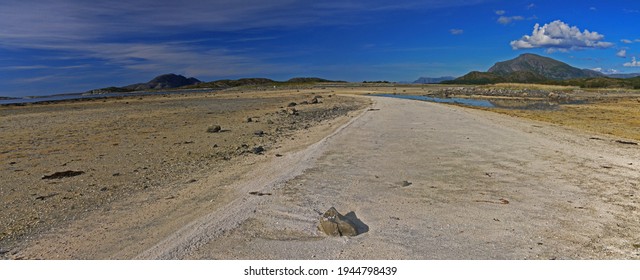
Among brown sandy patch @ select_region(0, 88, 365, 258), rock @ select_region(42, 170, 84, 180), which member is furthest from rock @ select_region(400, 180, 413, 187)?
rock @ select_region(42, 170, 84, 180)

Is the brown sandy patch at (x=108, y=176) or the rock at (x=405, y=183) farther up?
the rock at (x=405, y=183)

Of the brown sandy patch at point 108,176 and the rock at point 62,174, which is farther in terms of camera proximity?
Answer: the rock at point 62,174

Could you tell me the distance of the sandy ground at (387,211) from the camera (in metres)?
5.51

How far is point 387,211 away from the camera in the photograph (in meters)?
6.99

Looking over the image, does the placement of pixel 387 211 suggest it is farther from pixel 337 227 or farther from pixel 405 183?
pixel 405 183

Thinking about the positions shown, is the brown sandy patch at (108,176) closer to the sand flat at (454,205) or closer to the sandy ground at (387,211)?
the sandy ground at (387,211)

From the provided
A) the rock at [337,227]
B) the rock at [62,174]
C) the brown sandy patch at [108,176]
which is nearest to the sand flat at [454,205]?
the rock at [337,227]

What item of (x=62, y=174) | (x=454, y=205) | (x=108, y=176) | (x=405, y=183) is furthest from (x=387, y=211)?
(x=62, y=174)

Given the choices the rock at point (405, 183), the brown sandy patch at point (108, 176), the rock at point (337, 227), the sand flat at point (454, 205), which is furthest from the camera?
the rock at point (405, 183)

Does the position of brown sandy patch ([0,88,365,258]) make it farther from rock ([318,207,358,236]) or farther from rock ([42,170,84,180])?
rock ([318,207,358,236])

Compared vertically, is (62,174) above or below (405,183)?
below

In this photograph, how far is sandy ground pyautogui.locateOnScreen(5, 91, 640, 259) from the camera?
5.51 m

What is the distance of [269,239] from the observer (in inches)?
227
